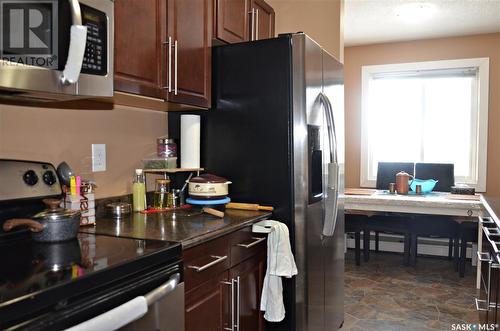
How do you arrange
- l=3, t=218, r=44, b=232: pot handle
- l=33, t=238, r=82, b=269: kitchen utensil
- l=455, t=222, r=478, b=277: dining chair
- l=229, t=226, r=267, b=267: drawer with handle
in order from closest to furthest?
l=33, t=238, r=82, b=269: kitchen utensil
l=3, t=218, r=44, b=232: pot handle
l=229, t=226, r=267, b=267: drawer with handle
l=455, t=222, r=478, b=277: dining chair

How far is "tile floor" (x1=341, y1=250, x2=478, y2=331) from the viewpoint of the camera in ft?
9.64

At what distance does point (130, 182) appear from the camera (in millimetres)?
2123

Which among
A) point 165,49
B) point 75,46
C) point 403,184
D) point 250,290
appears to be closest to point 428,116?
point 403,184

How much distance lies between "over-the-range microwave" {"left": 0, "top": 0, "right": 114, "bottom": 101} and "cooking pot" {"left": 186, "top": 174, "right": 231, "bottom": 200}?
78cm

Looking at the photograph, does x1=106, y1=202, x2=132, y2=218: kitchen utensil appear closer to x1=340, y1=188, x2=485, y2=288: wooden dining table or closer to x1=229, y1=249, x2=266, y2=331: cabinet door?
x1=229, y1=249, x2=266, y2=331: cabinet door

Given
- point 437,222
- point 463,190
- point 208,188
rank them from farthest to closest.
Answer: point 463,190 < point 437,222 < point 208,188

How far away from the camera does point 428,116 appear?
5.02 m

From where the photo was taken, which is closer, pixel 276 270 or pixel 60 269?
pixel 60 269

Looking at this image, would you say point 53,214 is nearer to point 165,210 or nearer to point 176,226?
point 176,226

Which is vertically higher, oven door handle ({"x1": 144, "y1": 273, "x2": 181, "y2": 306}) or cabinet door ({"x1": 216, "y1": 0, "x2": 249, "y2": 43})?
cabinet door ({"x1": 216, "y1": 0, "x2": 249, "y2": 43})

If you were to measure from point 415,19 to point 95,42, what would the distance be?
3.59 m

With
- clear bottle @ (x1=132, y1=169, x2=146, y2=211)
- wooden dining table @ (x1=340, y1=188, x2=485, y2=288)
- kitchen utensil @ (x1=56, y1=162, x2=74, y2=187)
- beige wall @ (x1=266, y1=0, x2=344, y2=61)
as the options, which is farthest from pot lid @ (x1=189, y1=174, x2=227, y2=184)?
wooden dining table @ (x1=340, y1=188, x2=485, y2=288)

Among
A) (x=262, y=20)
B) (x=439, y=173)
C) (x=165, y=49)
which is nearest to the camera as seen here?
(x=165, y=49)

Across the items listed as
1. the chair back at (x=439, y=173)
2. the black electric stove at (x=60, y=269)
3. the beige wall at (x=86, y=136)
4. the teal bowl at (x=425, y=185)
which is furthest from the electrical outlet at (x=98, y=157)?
the chair back at (x=439, y=173)
